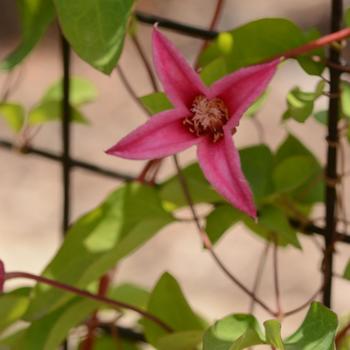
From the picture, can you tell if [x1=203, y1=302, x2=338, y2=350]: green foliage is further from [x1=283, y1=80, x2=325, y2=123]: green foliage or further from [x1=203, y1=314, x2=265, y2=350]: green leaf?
[x1=283, y1=80, x2=325, y2=123]: green foliage

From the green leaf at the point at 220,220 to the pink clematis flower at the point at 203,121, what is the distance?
20 cm

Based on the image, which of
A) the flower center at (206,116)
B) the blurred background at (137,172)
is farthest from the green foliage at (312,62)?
the blurred background at (137,172)

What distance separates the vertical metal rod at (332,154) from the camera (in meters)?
0.95

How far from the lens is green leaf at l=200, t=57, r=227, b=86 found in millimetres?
938

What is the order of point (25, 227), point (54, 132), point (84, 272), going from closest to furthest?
point (84, 272) < point (25, 227) < point (54, 132)

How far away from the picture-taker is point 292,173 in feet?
3.53

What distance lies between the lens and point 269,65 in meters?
0.81

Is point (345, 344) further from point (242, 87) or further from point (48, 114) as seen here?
point (48, 114)

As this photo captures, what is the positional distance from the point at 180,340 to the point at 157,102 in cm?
22

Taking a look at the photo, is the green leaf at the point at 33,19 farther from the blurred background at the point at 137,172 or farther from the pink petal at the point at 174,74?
the blurred background at the point at 137,172

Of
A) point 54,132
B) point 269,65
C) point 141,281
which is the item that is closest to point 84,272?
point 269,65

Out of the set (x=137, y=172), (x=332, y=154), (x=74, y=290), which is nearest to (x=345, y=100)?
(x=332, y=154)

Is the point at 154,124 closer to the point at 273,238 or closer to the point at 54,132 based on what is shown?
the point at 273,238

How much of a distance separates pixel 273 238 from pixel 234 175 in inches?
12.3
